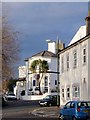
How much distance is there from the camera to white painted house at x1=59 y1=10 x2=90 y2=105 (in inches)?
1547

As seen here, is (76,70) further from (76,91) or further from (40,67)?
(40,67)

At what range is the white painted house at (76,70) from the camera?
39281 millimetres

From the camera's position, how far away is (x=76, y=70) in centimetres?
4272

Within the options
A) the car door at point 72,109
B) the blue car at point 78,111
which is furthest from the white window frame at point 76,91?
the car door at point 72,109

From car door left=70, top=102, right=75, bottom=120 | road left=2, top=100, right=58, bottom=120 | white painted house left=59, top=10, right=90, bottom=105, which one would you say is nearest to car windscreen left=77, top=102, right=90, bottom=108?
car door left=70, top=102, right=75, bottom=120

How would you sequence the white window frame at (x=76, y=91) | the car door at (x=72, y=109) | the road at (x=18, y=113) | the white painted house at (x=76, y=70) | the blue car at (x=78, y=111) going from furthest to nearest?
the white window frame at (x=76, y=91), the white painted house at (x=76, y=70), the road at (x=18, y=113), the car door at (x=72, y=109), the blue car at (x=78, y=111)

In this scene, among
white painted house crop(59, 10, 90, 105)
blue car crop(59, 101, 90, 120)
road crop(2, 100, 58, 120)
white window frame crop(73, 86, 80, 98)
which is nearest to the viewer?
blue car crop(59, 101, 90, 120)

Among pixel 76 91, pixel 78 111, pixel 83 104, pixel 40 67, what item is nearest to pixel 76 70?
pixel 76 91

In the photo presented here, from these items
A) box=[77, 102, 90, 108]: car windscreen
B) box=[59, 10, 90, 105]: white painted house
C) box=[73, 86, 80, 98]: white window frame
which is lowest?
box=[77, 102, 90, 108]: car windscreen

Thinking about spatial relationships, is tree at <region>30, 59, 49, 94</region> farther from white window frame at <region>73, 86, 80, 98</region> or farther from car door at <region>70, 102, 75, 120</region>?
car door at <region>70, 102, 75, 120</region>

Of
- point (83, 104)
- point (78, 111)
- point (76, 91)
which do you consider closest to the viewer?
point (78, 111)

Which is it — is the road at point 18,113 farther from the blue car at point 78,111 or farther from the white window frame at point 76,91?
the white window frame at point 76,91

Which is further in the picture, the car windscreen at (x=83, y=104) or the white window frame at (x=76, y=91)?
the white window frame at (x=76, y=91)

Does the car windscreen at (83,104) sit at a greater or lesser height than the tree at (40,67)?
lesser
